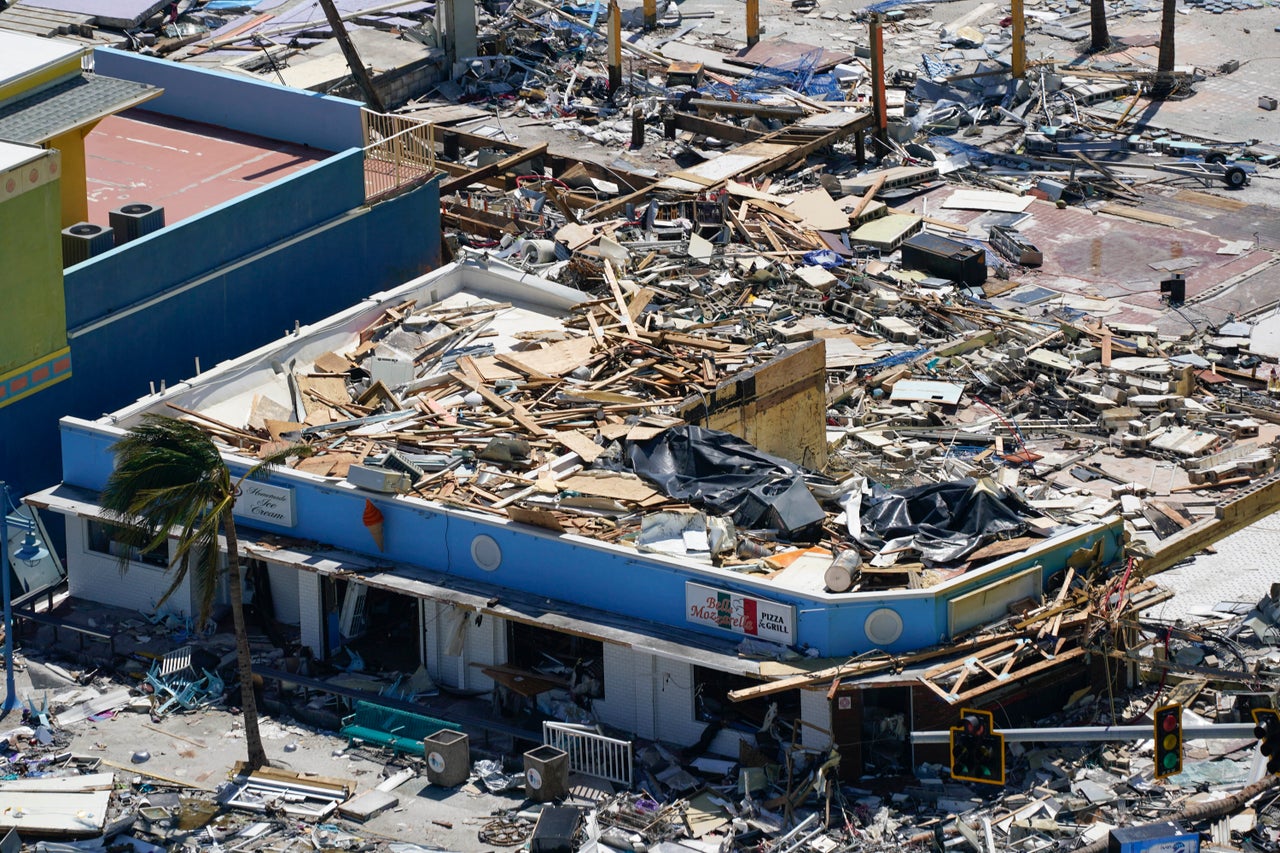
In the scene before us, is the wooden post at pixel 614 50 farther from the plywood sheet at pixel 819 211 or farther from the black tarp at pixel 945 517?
the black tarp at pixel 945 517

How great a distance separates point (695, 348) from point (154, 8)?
33399 mm

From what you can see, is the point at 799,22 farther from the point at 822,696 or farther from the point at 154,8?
the point at 822,696

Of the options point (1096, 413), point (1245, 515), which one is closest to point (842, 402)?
point (1096, 413)

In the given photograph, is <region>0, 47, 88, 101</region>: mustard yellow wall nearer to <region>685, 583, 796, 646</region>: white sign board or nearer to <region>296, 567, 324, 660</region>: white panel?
<region>296, 567, 324, 660</region>: white panel

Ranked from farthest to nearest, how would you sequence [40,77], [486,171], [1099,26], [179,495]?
[1099,26]
[486,171]
[40,77]
[179,495]

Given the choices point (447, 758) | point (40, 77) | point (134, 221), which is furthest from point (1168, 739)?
point (40, 77)

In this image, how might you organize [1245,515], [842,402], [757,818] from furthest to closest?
[842,402]
[1245,515]
[757,818]

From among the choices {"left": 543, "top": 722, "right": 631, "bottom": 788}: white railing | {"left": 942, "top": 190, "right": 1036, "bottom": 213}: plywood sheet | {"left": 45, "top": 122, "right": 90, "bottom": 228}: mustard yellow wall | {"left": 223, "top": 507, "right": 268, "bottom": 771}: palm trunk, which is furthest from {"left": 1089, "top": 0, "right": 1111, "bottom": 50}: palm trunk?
{"left": 223, "top": 507, "right": 268, "bottom": 771}: palm trunk

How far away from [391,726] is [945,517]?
864cm

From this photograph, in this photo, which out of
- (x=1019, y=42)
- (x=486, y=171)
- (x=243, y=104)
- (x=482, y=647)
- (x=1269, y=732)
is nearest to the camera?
(x=1269, y=732)

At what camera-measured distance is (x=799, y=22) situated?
68625 millimetres

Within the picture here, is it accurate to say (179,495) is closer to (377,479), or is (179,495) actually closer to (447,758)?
(377,479)

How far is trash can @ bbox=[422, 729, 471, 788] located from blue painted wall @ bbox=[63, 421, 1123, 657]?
2.18 meters

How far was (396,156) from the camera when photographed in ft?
147
